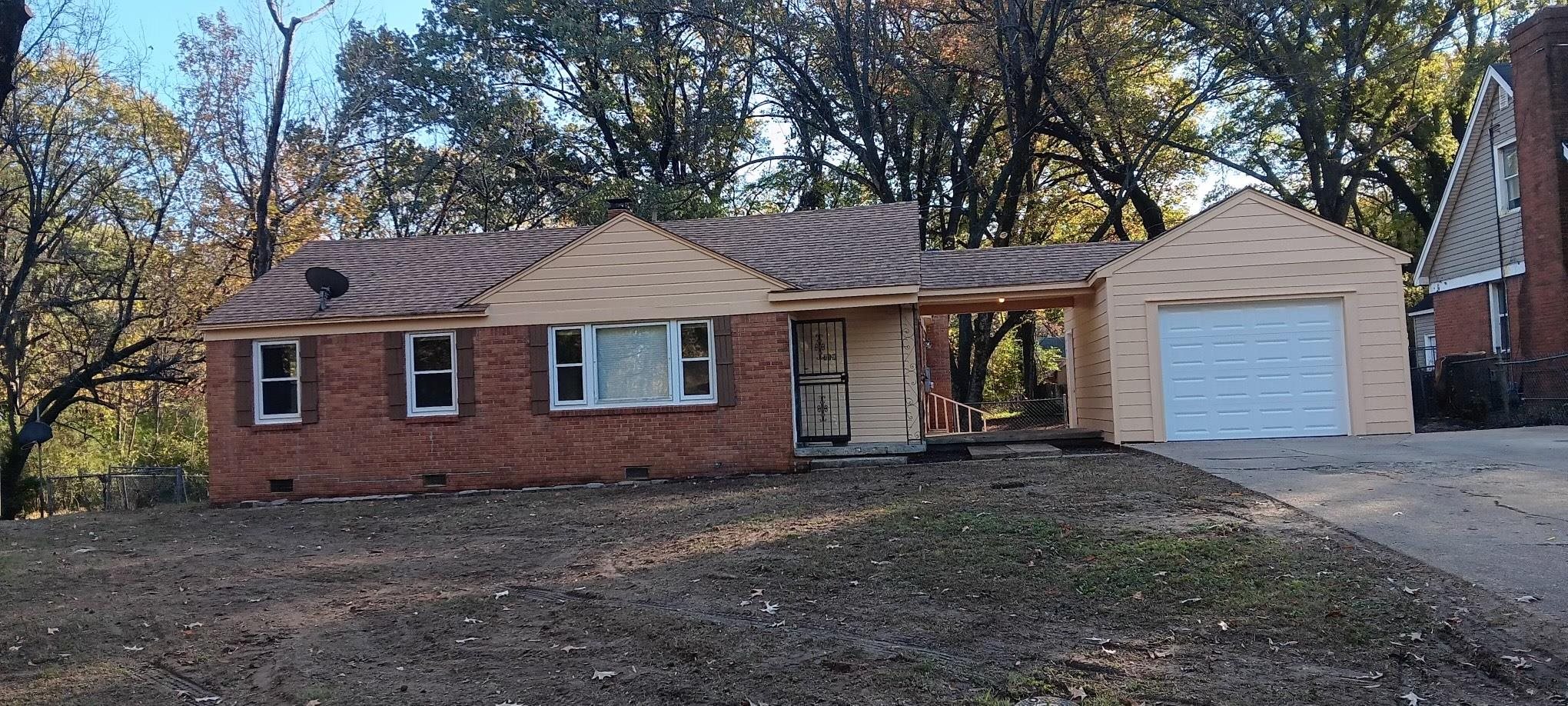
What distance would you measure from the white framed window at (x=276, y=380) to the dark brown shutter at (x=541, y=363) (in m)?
3.60

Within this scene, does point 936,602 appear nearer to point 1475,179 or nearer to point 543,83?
point 1475,179

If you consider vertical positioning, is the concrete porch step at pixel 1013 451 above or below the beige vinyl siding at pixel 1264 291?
below

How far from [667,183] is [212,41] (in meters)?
Result: 10.8

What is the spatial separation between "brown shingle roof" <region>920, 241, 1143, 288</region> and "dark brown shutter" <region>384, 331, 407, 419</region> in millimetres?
7442

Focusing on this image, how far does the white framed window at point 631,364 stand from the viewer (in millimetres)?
14273

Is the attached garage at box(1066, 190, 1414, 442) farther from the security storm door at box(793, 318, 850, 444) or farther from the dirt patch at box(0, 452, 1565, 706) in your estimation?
the dirt patch at box(0, 452, 1565, 706)

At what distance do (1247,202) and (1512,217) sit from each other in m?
8.30

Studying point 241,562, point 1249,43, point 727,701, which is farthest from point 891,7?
point 727,701

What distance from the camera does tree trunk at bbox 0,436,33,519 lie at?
21.2 meters

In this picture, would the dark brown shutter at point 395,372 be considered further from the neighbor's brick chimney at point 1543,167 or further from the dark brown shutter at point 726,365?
the neighbor's brick chimney at point 1543,167

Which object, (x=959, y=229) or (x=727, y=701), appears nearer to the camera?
(x=727, y=701)

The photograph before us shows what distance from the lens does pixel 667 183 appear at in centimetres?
2588

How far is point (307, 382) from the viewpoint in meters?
14.9

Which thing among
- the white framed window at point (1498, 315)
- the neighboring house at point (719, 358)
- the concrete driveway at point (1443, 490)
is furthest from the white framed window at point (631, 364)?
the white framed window at point (1498, 315)
